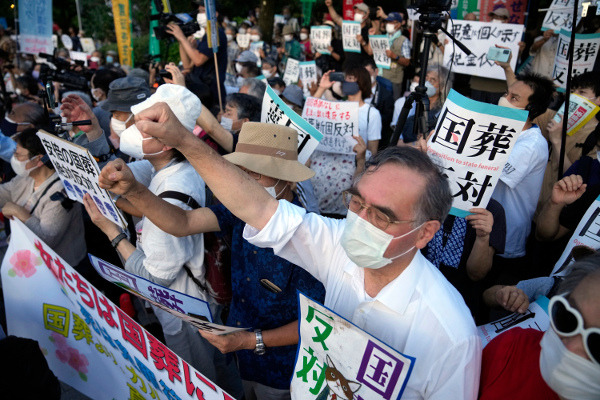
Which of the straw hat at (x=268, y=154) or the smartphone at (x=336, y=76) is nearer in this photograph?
the straw hat at (x=268, y=154)

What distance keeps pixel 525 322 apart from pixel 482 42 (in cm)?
455

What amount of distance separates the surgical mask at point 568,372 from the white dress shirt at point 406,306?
0.78 feet

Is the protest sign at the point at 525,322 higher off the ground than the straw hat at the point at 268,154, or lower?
lower

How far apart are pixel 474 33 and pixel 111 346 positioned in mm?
5306

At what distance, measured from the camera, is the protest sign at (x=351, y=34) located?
804 cm

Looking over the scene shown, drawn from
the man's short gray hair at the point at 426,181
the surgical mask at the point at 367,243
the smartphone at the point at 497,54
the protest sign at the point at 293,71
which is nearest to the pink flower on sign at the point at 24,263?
the surgical mask at the point at 367,243

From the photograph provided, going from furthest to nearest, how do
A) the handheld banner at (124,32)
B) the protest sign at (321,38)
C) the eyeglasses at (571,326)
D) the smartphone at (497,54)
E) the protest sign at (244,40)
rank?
the protest sign at (244,40) < the handheld banner at (124,32) < the protest sign at (321,38) < the smartphone at (497,54) < the eyeglasses at (571,326)

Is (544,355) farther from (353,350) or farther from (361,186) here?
(361,186)

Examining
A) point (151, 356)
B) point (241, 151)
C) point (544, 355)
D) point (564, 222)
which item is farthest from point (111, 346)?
point (564, 222)

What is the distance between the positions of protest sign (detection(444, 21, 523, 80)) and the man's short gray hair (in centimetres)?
417

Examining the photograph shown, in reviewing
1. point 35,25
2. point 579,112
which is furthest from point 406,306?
point 35,25

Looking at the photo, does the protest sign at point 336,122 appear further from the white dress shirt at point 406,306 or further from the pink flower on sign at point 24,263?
the pink flower on sign at point 24,263

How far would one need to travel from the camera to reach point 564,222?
2.63m

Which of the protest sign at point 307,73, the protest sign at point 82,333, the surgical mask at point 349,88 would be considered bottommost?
the protest sign at point 82,333
